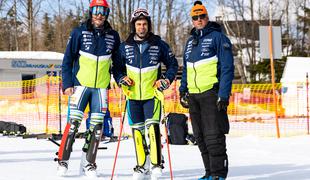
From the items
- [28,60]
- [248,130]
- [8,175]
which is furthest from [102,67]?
[28,60]

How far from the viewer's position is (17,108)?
21.8 metres

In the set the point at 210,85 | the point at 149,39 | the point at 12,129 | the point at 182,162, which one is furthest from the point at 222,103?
the point at 12,129

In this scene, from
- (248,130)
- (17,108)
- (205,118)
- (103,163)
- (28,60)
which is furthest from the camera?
(28,60)

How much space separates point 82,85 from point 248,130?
1116 cm

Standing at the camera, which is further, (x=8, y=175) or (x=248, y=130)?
(x=248, y=130)

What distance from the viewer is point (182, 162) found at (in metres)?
6.55

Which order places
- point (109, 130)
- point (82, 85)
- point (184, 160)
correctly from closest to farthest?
1. point (82, 85)
2. point (184, 160)
3. point (109, 130)

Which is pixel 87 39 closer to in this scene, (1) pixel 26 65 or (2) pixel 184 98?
(2) pixel 184 98

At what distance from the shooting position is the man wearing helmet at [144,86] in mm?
4711

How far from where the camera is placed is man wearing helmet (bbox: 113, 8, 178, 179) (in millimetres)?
4711

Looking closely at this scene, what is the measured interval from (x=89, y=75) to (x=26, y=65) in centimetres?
2406

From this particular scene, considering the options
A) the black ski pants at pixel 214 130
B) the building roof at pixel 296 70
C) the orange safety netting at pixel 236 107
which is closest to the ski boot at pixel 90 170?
the black ski pants at pixel 214 130

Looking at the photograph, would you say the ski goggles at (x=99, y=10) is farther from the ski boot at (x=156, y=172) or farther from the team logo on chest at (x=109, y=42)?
the ski boot at (x=156, y=172)

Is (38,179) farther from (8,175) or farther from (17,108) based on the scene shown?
(17,108)
